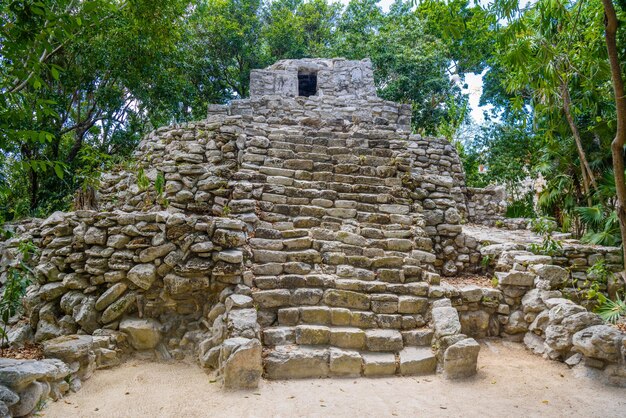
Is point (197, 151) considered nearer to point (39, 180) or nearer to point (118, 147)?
point (39, 180)

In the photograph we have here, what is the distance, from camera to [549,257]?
4918 millimetres

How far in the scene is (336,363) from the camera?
141 inches

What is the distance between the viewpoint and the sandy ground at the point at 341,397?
9.92 feet

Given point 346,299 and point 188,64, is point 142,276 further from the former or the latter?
point 188,64

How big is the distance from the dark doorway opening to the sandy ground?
29.4ft

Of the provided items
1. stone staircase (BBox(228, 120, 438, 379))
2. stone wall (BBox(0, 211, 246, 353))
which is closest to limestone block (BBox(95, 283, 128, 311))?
stone wall (BBox(0, 211, 246, 353))

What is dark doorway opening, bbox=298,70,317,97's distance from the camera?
10.9 m

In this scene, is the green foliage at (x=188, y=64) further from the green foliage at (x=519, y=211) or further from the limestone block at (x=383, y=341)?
the limestone block at (x=383, y=341)

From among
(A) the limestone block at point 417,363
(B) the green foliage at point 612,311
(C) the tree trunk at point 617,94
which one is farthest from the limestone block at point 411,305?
(C) the tree trunk at point 617,94

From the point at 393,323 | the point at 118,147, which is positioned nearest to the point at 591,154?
the point at 393,323

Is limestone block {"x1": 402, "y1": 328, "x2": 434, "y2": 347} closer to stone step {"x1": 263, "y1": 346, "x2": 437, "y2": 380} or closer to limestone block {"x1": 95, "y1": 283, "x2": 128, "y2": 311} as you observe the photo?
stone step {"x1": 263, "y1": 346, "x2": 437, "y2": 380}

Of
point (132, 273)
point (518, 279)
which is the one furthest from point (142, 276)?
point (518, 279)

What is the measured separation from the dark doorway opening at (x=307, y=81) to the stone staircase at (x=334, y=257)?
4883 millimetres

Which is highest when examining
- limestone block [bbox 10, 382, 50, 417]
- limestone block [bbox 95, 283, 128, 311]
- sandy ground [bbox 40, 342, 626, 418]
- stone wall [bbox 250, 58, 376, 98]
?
stone wall [bbox 250, 58, 376, 98]
